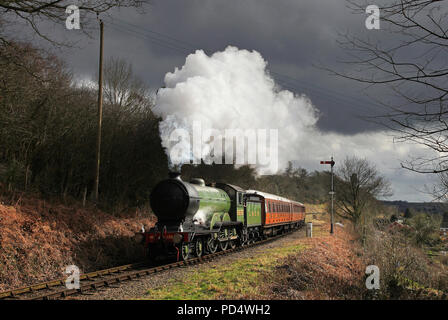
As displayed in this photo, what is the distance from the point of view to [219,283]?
30.8ft

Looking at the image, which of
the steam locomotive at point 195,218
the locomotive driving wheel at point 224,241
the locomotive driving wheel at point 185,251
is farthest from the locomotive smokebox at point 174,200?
the locomotive driving wheel at point 224,241

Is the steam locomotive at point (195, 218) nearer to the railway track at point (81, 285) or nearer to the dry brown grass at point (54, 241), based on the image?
the railway track at point (81, 285)

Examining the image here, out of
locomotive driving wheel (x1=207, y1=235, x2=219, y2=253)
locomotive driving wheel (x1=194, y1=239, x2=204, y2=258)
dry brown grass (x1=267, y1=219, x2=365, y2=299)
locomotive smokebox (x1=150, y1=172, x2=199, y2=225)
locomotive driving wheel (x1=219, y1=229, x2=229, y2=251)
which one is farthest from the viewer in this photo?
locomotive driving wheel (x1=219, y1=229, x2=229, y2=251)

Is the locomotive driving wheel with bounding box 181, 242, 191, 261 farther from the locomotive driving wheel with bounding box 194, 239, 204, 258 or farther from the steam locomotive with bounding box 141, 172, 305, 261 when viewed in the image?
→ the locomotive driving wheel with bounding box 194, 239, 204, 258

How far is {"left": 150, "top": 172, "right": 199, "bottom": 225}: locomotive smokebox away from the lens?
1302cm

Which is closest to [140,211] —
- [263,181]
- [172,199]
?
[172,199]

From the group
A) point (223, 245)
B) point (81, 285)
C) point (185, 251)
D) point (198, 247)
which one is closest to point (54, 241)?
point (81, 285)

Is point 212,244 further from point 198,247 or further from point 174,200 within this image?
point 174,200

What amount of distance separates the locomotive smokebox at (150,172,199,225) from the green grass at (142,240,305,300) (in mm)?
2149

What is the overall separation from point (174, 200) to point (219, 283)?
14.6ft

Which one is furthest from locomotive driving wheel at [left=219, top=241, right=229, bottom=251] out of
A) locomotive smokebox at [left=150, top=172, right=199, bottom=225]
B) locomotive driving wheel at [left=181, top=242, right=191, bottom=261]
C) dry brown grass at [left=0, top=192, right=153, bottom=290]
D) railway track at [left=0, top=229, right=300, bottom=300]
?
railway track at [left=0, top=229, right=300, bottom=300]
